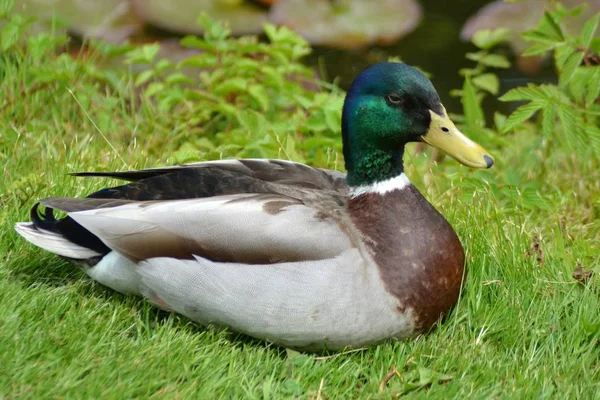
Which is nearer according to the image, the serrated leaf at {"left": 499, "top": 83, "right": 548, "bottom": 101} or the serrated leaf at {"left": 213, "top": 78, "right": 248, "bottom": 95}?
the serrated leaf at {"left": 499, "top": 83, "right": 548, "bottom": 101}

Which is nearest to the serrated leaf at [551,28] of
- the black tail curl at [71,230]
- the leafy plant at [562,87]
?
the leafy plant at [562,87]

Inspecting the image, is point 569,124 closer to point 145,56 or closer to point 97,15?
point 145,56

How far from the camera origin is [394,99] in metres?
3.48

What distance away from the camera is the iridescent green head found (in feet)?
11.3

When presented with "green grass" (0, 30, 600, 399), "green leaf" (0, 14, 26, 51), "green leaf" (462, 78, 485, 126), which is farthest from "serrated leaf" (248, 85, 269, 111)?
"green leaf" (0, 14, 26, 51)

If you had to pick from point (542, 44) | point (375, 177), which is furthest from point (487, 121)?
point (375, 177)

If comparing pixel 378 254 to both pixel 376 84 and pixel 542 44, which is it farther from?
pixel 542 44

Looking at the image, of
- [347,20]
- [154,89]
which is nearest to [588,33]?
[154,89]

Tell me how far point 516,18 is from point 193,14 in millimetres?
2567

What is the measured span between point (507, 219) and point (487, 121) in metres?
2.60

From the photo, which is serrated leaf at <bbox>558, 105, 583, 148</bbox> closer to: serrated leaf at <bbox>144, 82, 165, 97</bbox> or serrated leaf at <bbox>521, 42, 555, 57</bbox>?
serrated leaf at <bbox>521, 42, 555, 57</bbox>

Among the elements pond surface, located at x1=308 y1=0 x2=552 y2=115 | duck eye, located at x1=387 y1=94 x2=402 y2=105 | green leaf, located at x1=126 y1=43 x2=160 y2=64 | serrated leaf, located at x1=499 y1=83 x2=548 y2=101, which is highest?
duck eye, located at x1=387 y1=94 x2=402 y2=105

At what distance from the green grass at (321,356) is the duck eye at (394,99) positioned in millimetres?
738

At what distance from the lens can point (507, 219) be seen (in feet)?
13.8
